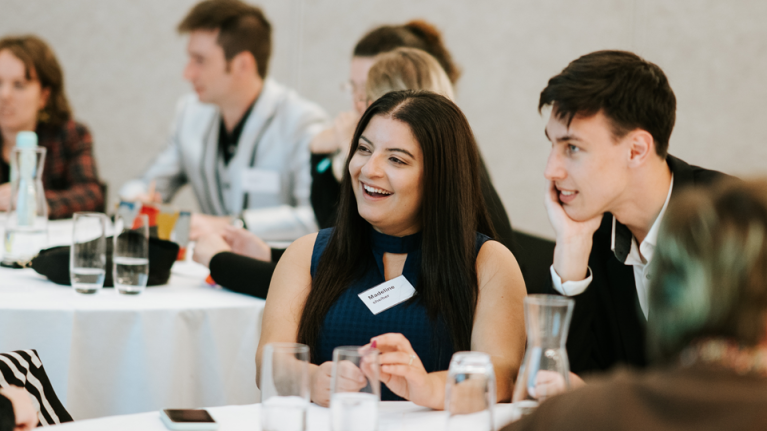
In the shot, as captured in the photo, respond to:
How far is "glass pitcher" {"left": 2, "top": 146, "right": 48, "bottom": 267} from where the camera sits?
8.27 ft

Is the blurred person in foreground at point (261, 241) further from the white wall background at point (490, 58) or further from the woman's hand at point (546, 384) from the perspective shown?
the white wall background at point (490, 58)

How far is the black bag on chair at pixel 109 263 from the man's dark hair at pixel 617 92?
4.35 ft

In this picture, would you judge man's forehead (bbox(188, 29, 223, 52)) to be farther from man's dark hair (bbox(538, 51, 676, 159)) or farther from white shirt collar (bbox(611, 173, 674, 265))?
white shirt collar (bbox(611, 173, 674, 265))

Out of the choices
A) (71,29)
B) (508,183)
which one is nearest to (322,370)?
(508,183)

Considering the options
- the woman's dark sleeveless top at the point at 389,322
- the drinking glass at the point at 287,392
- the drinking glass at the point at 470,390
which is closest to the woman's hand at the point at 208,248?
the woman's dark sleeveless top at the point at 389,322

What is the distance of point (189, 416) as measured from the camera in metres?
1.19

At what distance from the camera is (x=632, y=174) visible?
1.90 m

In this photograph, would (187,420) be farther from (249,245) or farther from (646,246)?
(249,245)

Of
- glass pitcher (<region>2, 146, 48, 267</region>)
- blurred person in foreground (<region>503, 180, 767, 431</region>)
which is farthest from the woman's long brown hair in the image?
glass pitcher (<region>2, 146, 48, 267</region>)

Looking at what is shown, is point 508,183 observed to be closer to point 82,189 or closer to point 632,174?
point 82,189

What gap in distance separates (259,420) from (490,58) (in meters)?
4.00

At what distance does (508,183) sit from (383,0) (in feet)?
5.18

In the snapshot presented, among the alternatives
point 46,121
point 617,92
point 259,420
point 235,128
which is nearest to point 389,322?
point 259,420

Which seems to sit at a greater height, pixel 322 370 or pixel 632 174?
pixel 632 174
